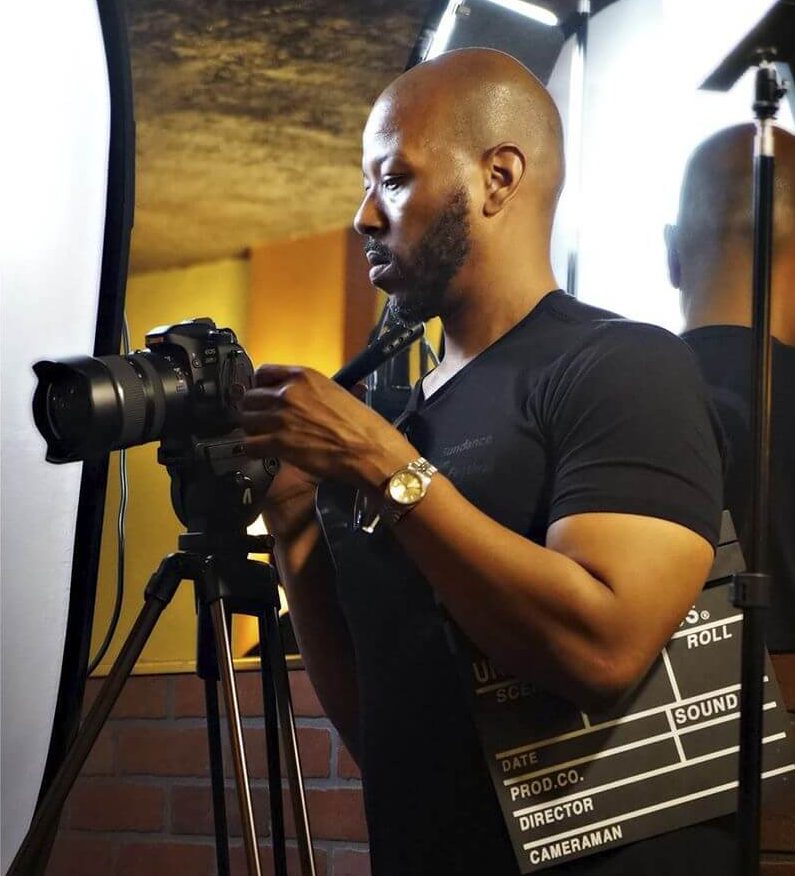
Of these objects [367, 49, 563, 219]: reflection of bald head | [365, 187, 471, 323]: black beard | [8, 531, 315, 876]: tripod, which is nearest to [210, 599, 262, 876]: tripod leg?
[8, 531, 315, 876]: tripod

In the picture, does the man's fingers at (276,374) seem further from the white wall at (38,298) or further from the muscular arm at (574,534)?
the white wall at (38,298)

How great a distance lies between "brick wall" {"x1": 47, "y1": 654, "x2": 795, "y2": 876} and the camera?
1.27m

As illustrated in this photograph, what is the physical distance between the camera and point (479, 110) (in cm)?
100

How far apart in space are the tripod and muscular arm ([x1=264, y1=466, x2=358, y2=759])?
6 centimetres

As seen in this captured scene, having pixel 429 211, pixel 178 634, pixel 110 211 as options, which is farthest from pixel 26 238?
pixel 178 634

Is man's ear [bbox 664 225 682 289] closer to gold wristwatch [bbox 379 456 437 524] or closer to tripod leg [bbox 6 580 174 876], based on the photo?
gold wristwatch [bbox 379 456 437 524]

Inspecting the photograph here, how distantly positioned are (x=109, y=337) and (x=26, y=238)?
12cm

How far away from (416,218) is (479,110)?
12cm

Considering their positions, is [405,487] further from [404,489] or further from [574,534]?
[574,534]

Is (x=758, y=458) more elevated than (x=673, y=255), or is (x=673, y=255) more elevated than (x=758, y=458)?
(x=673, y=255)

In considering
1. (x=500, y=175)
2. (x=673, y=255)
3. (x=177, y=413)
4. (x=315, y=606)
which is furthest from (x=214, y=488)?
(x=673, y=255)

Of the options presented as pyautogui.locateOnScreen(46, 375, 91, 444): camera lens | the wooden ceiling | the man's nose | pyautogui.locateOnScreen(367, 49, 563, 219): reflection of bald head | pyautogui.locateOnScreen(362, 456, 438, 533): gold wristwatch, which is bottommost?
pyautogui.locateOnScreen(362, 456, 438, 533): gold wristwatch

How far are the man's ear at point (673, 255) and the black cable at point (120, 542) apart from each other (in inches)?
23.4

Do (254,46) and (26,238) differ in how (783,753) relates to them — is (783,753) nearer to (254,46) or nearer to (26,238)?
(26,238)
